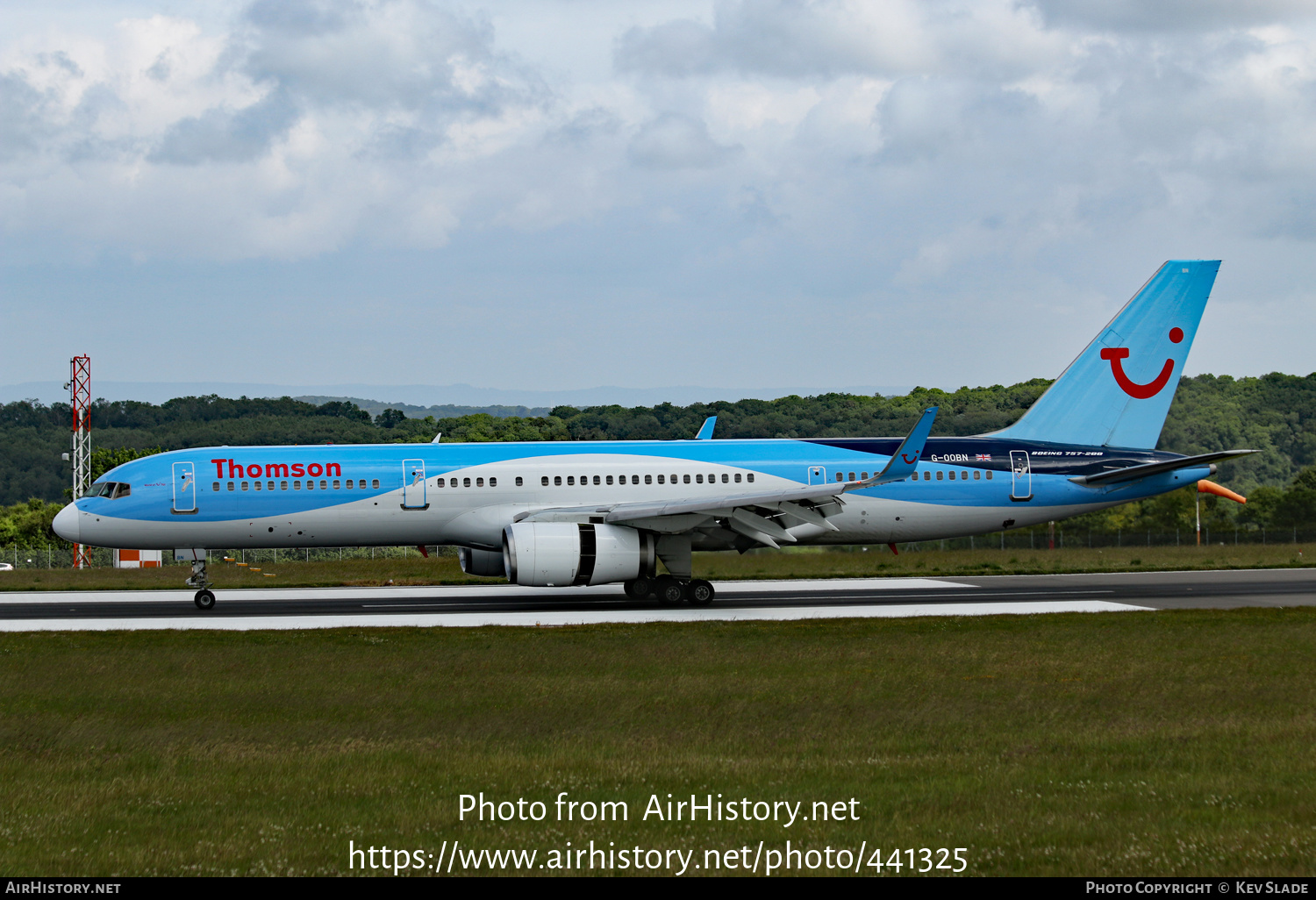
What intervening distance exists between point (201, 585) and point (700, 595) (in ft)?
40.7

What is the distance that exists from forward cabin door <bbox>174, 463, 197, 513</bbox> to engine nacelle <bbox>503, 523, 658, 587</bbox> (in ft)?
26.4

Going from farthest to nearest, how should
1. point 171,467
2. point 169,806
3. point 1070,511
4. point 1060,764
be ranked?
point 1070,511
point 171,467
point 1060,764
point 169,806

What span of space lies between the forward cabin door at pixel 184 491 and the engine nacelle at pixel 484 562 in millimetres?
6678

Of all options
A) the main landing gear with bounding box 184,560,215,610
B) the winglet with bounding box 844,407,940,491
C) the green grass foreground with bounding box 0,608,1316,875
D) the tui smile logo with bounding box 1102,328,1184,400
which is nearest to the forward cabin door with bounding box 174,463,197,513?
the main landing gear with bounding box 184,560,215,610

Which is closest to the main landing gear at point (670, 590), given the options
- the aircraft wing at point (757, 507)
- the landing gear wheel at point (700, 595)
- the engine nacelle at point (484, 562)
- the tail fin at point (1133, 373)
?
Result: the landing gear wheel at point (700, 595)

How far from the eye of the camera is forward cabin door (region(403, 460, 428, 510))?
28.3 metres

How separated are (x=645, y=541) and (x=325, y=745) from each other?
15.0 meters

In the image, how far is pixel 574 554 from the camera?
25.2m

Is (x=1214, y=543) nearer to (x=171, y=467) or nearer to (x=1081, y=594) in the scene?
(x=1081, y=594)

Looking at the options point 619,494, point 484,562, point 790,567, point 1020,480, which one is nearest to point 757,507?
point 619,494

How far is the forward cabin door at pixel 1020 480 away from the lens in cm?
3017

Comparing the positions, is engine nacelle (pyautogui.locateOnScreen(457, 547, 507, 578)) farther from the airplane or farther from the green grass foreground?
the green grass foreground

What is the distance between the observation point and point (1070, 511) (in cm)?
3084
